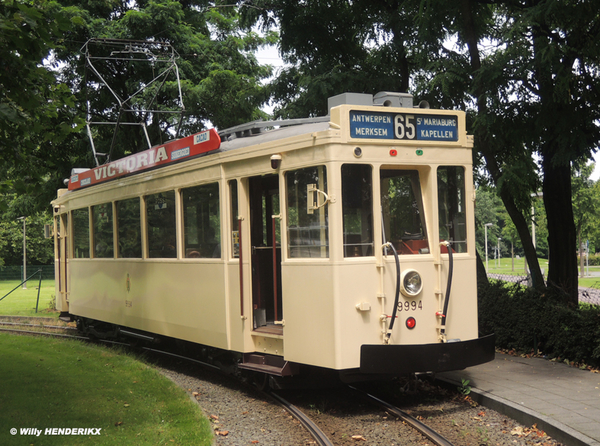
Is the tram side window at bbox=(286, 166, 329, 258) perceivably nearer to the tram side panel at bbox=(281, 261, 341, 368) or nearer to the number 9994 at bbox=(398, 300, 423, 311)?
the tram side panel at bbox=(281, 261, 341, 368)

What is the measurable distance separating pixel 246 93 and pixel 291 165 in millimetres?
8671

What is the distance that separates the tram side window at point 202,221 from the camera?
8.55 metres

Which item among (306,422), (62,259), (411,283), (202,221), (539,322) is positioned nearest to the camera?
(306,422)

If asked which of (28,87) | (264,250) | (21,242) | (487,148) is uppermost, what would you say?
(28,87)

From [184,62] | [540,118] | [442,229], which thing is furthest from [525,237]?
[184,62]

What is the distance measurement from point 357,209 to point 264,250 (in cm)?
153

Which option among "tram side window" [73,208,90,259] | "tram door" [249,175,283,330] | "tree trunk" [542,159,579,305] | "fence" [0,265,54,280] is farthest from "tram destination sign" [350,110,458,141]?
"fence" [0,265,54,280]

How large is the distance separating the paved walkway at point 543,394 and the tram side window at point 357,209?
7.06 feet

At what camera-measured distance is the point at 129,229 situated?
11.0 metres

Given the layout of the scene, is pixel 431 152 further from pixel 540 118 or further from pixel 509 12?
pixel 509 12

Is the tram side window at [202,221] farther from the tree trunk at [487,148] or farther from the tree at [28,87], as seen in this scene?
the tree trunk at [487,148]

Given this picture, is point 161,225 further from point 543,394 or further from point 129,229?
point 543,394

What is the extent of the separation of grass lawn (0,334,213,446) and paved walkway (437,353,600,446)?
119 inches

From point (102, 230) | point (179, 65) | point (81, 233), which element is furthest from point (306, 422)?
point (179, 65)
